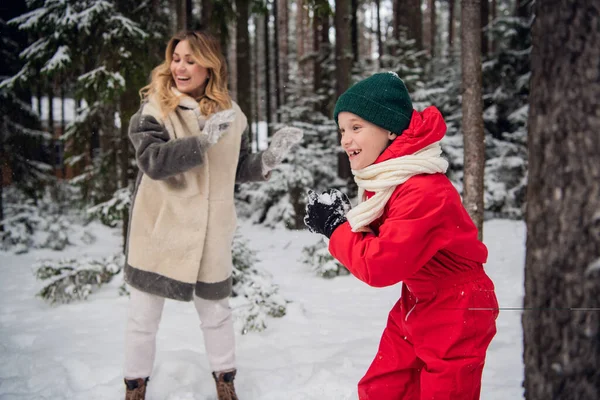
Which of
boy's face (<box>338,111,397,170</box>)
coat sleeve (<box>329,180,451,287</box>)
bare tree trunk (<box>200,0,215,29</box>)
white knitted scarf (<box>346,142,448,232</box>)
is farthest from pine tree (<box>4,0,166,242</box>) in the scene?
coat sleeve (<box>329,180,451,287</box>)

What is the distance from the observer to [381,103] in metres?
1.84

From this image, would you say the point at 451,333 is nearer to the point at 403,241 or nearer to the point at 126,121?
→ the point at 403,241

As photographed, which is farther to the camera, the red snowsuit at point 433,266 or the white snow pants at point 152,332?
the white snow pants at point 152,332

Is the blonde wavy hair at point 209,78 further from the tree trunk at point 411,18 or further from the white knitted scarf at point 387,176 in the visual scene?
the tree trunk at point 411,18

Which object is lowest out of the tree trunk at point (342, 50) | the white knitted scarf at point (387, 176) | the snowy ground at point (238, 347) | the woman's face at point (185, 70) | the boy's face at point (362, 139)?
the snowy ground at point (238, 347)

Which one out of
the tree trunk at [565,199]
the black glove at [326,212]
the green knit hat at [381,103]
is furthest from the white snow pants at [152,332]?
the tree trunk at [565,199]

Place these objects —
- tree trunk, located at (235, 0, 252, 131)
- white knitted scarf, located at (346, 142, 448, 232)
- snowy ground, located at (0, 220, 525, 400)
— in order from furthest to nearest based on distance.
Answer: tree trunk, located at (235, 0, 252, 131) → snowy ground, located at (0, 220, 525, 400) → white knitted scarf, located at (346, 142, 448, 232)

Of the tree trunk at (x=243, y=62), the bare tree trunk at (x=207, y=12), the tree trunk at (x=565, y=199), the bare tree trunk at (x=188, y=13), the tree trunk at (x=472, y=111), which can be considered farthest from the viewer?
the tree trunk at (x=243, y=62)

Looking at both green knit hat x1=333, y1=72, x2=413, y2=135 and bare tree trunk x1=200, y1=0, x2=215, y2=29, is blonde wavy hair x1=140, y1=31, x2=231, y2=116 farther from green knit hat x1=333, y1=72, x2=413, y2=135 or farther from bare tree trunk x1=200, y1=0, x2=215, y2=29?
bare tree trunk x1=200, y1=0, x2=215, y2=29

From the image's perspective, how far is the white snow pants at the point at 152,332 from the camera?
268cm

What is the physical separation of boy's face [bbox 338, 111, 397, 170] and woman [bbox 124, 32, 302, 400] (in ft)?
3.04

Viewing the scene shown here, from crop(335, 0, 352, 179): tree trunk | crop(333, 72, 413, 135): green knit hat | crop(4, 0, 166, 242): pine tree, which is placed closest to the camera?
crop(333, 72, 413, 135): green knit hat

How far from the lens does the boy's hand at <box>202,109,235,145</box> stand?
259 cm

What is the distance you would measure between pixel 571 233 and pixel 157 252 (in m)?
2.11
